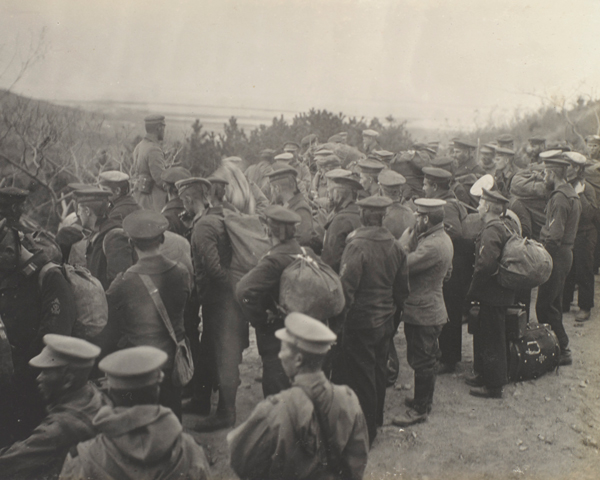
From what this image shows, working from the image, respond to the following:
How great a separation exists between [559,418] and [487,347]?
0.96 m

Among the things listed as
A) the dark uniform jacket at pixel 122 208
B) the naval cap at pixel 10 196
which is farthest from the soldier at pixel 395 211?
the naval cap at pixel 10 196

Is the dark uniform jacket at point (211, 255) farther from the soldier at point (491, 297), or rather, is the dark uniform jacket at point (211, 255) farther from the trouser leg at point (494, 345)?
the trouser leg at point (494, 345)

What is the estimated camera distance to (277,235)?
3998 mm

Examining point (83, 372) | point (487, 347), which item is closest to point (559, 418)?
point (487, 347)

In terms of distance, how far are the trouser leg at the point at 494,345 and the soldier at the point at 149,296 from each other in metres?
3.37

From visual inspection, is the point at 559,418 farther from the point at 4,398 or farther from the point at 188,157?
the point at 188,157

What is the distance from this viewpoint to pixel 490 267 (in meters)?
5.36

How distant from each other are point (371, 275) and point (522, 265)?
70.1 inches

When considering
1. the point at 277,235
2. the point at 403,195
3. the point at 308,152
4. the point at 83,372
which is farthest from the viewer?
the point at 308,152

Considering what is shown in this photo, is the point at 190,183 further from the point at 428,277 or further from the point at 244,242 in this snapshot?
the point at 428,277

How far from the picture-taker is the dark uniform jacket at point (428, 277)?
504 centimetres

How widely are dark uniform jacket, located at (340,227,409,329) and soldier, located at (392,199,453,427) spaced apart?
0.48 m

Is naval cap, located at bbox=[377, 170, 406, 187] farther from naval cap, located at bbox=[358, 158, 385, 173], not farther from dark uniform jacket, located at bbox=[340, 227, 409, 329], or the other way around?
dark uniform jacket, located at bbox=[340, 227, 409, 329]

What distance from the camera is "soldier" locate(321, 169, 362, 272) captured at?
5.28 metres
